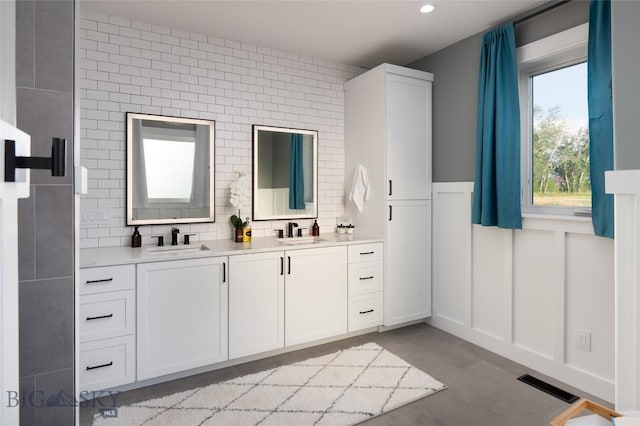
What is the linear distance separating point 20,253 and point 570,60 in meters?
3.49

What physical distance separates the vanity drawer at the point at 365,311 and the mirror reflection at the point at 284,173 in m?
1.00

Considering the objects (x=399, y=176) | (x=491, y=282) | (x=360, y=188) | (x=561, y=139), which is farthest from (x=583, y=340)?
(x=360, y=188)

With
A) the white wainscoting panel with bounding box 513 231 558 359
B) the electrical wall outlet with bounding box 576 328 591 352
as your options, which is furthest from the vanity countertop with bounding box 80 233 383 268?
the electrical wall outlet with bounding box 576 328 591 352

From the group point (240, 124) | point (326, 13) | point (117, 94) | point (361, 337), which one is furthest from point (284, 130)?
point (361, 337)

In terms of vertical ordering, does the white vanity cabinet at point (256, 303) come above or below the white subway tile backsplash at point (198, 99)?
below

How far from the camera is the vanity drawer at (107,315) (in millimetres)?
2240

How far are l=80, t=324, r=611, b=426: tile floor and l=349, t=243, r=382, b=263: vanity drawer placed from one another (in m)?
0.74

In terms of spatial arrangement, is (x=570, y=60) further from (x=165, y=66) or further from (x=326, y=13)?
(x=165, y=66)

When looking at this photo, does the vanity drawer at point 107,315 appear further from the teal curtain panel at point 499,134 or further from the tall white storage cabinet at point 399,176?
the teal curtain panel at point 499,134

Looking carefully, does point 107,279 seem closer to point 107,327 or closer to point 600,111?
point 107,327

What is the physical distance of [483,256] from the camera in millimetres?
3178

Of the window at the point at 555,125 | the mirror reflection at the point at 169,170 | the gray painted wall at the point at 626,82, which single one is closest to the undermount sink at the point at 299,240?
the mirror reflection at the point at 169,170

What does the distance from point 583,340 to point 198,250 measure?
2.87 m

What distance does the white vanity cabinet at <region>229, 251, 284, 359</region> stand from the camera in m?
2.73
